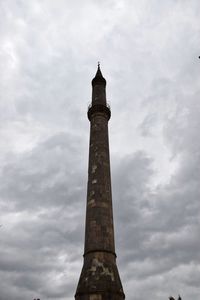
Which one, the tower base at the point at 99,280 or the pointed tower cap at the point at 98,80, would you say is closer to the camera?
the tower base at the point at 99,280

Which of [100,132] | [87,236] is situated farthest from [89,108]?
[87,236]

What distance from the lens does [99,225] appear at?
26.2 m

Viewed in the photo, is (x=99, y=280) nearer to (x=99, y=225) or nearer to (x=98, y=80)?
(x=99, y=225)

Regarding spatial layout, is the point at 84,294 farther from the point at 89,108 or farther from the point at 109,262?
the point at 89,108

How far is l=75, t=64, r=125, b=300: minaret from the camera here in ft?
76.9

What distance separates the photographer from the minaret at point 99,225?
76.9 ft

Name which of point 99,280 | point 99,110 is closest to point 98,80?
point 99,110

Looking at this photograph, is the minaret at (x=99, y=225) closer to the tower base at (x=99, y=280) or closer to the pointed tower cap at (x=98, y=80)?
the tower base at (x=99, y=280)

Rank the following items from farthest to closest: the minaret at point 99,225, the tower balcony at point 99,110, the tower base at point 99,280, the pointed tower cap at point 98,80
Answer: the pointed tower cap at point 98,80 → the tower balcony at point 99,110 → the minaret at point 99,225 → the tower base at point 99,280

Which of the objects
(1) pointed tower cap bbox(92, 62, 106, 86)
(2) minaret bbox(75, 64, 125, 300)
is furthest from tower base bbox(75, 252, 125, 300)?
(1) pointed tower cap bbox(92, 62, 106, 86)

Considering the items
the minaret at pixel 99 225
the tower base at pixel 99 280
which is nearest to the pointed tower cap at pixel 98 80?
the minaret at pixel 99 225

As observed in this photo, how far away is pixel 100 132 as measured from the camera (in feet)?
104

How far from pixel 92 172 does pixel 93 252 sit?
713 centimetres

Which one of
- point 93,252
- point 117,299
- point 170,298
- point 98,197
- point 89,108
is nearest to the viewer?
point 117,299
